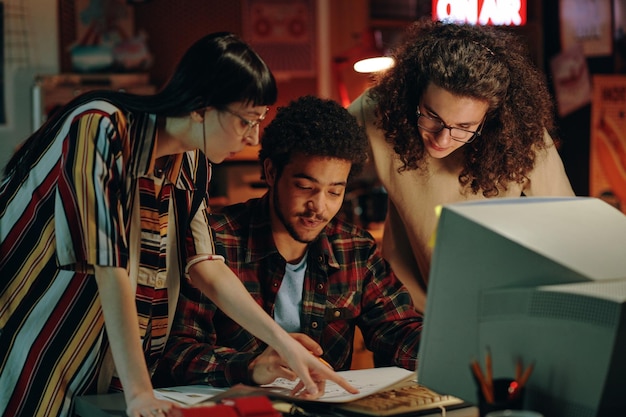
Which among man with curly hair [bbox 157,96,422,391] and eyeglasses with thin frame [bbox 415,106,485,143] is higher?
eyeglasses with thin frame [bbox 415,106,485,143]

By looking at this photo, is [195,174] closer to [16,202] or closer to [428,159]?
[16,202]

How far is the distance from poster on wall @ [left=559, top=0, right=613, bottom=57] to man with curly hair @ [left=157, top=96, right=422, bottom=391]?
2.68 metres

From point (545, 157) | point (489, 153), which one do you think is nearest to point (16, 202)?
point (489, 153)

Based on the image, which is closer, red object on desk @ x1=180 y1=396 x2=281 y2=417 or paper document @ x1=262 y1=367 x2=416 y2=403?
red object on desk @ x1=180 y1=396 x2=281 y2=417

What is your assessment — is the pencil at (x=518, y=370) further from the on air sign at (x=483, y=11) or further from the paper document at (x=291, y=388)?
the on air sign at (x=483, y=11)

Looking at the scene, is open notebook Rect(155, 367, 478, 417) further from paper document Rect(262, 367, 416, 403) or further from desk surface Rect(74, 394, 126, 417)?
desk surface Rect(74, 394, 126, 417)

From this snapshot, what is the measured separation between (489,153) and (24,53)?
106 inches

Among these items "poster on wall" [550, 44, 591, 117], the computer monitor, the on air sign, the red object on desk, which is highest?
Result: the on air sign

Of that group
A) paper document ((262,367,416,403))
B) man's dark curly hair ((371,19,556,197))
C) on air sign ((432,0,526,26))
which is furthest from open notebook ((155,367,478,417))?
on air sign ((432,0,526,26))

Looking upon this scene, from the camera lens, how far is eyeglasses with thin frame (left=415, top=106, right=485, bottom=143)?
2.06m

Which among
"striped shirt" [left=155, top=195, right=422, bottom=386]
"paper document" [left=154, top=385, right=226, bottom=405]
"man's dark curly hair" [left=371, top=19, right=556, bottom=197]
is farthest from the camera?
"man's dark curly hair" [left=371, top=19, right=556, bottom=197]

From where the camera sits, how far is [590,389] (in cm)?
125

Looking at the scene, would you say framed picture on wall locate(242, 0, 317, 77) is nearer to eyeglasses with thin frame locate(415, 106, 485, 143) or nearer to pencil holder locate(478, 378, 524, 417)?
eyeglasses with thin frame locate(415, 106, 485, 143)

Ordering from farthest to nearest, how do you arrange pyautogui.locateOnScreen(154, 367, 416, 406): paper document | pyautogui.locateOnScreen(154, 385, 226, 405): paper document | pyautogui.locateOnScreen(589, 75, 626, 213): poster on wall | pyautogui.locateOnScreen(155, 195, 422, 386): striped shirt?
pyautogui.locateOnScreen(589, 75, 626, 213): poster on wall < pyautogui.locateOnScreen(155, 195, 422, 386): striped shirt < pyautogui.locateOnScreen(154, 385, 226, 405): paper document < pyautogui.locateOnScreen(154, 367, 416, 406): paper document
